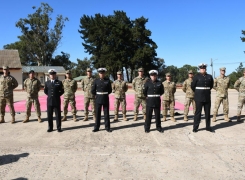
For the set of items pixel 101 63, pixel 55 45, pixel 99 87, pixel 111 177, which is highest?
pixel 55 45

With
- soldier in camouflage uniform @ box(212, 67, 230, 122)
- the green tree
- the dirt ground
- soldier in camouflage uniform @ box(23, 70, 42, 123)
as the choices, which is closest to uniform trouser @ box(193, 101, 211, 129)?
the dirt ground

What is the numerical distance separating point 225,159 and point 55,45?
4772 cm

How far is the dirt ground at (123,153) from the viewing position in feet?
13.4

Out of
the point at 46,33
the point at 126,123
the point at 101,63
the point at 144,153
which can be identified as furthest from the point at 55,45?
the point at 144,153

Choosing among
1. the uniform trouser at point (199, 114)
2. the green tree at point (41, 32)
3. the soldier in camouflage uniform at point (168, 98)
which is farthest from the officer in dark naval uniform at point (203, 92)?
the green tree at point (41, 32)

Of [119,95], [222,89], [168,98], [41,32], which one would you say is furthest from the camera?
[41,32]

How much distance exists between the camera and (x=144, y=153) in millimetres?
5070

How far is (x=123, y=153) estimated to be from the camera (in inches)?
200

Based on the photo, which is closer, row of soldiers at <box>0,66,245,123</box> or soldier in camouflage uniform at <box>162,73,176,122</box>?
row of soldiers at <box>0,66,245,123</box>

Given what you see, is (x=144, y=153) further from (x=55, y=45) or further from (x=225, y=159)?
(x=55, y=45)

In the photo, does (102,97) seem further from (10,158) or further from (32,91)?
(10,158)

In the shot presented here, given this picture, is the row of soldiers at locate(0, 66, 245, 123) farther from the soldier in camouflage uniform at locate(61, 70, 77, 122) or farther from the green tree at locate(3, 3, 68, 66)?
the green tree at locate(3, 3, 68, 66)

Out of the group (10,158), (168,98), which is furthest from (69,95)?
(10,158)

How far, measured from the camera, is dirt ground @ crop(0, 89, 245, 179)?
408 cm
